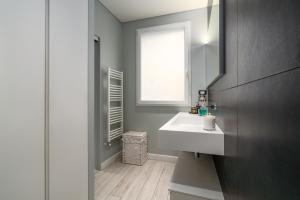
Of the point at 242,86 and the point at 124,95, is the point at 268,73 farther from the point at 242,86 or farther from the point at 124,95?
the point at 124,95

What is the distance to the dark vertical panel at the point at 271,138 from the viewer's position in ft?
0.93

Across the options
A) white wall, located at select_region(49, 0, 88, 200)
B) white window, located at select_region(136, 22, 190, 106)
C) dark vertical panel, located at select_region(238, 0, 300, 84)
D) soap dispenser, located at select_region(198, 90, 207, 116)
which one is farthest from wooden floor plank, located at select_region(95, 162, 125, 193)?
dark vertical panel, located at select_region(238, 0, 300, 84)

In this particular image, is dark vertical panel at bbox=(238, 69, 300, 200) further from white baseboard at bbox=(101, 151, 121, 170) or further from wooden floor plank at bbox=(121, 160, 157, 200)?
white baseboard at bbox=(101, 151, 121, 170)

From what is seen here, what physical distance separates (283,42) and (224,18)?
2.44ft

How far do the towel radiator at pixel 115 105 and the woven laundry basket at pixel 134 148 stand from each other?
220 millimetres

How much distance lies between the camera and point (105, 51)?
2357mm

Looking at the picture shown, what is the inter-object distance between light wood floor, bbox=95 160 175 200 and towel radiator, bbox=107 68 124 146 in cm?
49

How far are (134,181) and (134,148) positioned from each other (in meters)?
0.57

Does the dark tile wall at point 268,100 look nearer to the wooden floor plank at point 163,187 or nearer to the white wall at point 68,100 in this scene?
the white wall at point 68,100

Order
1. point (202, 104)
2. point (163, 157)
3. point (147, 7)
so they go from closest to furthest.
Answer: point (202, 104), point (147, 7), point (163, 157)

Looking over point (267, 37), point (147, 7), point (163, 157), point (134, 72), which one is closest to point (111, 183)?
point (163, 157)

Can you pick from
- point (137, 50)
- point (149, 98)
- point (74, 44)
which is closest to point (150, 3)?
point (137, 50)

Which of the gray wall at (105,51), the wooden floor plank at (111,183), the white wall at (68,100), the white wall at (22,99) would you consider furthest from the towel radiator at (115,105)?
the white wall at (22,99)

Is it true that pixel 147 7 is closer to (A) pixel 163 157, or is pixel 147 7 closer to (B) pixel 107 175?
(A) pixel 163 157
